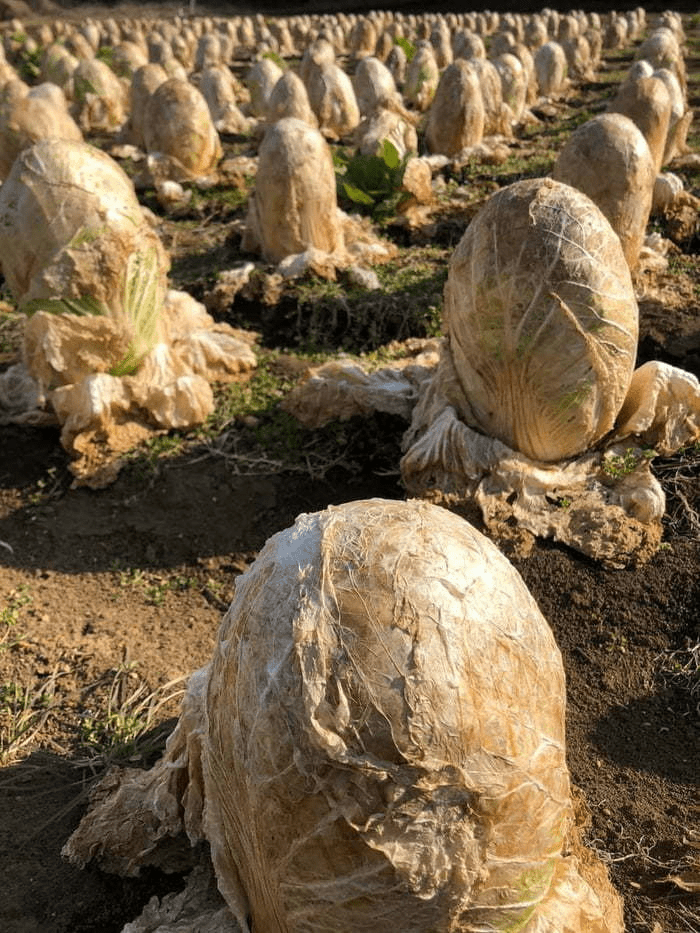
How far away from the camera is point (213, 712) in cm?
217

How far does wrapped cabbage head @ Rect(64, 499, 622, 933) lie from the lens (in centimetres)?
183

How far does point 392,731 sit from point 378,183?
769 centimetres

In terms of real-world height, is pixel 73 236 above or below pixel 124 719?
above

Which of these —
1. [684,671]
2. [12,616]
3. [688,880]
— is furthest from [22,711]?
[684,671]

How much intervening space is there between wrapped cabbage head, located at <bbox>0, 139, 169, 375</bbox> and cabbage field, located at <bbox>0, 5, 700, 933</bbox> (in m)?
0.02

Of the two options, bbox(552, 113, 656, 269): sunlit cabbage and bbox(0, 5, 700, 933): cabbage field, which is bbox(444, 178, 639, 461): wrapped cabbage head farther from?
bbox(552, 113, 656, 269): sunlit cabbage

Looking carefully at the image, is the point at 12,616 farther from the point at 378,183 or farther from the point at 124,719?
the point at 378,183

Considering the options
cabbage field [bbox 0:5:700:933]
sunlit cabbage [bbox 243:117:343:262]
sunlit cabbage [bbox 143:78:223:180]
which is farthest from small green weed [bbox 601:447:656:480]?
sunlit cabbage [bbox 143:78:223:180]

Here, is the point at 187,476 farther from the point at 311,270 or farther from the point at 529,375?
the point at 311,270

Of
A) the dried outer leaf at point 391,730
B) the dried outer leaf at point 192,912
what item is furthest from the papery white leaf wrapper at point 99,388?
the dried outer leaf at point 391,730

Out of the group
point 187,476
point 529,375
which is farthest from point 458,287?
point 187,476

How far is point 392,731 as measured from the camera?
5.94ft

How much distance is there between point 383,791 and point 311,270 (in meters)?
5.74

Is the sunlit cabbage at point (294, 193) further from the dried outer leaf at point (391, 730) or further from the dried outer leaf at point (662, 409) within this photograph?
the dried outer leaf at point (391, 730)
